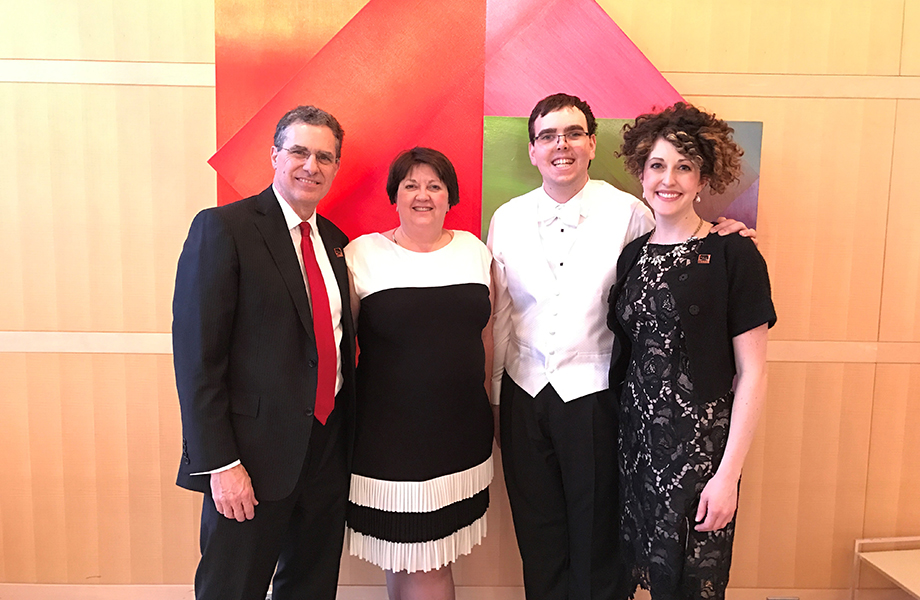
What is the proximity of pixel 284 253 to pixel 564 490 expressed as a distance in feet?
4.16

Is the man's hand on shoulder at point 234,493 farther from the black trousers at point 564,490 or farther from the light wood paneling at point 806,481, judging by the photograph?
the light wood paneling at point 806,481

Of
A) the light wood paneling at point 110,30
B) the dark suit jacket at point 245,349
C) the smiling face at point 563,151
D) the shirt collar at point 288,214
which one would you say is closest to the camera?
the dark suit jacket at point 245,349

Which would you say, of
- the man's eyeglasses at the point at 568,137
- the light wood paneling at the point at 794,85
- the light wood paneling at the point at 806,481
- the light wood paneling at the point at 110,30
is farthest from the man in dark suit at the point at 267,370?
the light wood paneling at the point at 806,481

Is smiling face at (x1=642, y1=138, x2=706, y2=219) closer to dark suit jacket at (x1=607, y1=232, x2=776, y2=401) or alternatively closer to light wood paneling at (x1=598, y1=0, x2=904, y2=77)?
dark suit jacket at (x1=607, y1=232, x2=776, y2=401)

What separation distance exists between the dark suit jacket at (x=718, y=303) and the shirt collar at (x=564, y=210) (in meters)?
0.42

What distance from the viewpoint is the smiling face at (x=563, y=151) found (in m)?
1.85

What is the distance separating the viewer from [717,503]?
1.54m

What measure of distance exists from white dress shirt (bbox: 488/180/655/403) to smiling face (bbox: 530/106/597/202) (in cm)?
7

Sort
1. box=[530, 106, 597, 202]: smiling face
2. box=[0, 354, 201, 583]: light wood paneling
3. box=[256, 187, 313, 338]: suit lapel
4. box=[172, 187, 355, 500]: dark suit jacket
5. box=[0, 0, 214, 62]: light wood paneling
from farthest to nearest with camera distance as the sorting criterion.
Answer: box=[0, 354, 201, 583]: light wood paneling
box=[0, 0, 214, 62]: light wood paneling
box=[530, 106, 597, 202]: smiling face
box=[256, 187, 313, 338]: suit lapel
box=[172, 187, 355, 500]: dark suit jacket

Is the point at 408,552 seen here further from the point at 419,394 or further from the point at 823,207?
the point at 823,207

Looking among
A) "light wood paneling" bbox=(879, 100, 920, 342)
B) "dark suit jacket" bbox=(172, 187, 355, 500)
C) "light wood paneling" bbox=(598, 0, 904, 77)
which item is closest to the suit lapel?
"dark suit jacket" bbox=(172, 187, 355, 500)

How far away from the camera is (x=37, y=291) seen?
2336 millimetres

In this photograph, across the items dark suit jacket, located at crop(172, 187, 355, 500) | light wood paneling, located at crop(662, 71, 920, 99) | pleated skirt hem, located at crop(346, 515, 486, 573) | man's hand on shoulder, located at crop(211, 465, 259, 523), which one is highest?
light wood paneling, located at crop(662, 71, 920, 99)

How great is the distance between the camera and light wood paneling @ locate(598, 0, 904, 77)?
2.23 m
